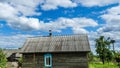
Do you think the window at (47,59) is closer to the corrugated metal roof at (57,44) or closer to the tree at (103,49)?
the corrugated metal roof at (57,44)

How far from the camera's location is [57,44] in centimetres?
2452

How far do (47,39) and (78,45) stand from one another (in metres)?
4.40

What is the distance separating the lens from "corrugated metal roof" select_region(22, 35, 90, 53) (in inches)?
921

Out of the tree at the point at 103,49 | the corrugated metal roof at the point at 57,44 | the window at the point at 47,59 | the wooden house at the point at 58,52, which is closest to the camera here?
the wooden house at the point at 58,52

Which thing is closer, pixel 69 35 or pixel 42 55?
pixel 42 55

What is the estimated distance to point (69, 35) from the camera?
2603cm

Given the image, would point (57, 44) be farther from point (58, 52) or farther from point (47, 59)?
point (47, 59)

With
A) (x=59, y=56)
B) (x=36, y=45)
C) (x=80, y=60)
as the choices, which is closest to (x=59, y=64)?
(x=59, y=56)

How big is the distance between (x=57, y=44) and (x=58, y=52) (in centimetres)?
145

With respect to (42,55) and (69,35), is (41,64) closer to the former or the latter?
(42,55)

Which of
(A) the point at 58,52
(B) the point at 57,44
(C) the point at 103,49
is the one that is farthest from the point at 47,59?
(C) the point at 103,49

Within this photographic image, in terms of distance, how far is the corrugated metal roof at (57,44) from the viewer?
2339 cm

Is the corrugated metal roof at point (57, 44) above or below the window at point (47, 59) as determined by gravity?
above

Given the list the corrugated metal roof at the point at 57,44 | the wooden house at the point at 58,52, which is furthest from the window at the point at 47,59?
the corrugated metal roof at the point at 57,44
